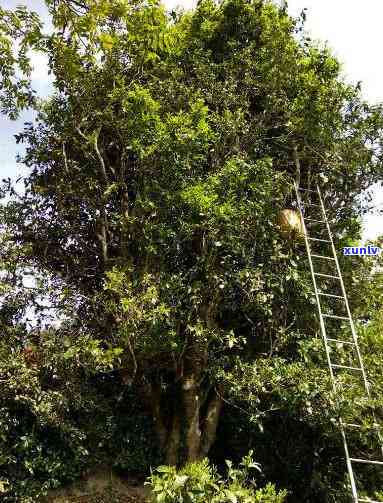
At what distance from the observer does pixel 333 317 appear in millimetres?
7465

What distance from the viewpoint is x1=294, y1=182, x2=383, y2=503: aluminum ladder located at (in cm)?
664

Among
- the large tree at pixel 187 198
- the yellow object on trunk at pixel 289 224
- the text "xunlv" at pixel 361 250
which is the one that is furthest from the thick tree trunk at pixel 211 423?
the text "xunlv" at pixel 361 250

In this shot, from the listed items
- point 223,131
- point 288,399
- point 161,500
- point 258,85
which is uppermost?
point 258,85

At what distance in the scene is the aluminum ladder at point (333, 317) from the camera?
261 inches

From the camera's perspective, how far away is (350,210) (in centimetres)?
907

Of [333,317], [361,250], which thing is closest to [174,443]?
[333,317]

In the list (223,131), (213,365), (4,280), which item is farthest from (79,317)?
Answer: (223,131)

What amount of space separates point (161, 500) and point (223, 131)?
5492mm

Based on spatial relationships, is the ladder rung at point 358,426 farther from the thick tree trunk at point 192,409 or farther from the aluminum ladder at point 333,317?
the thick tree trunk at point 192,409

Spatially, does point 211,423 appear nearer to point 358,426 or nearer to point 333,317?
point 358,426

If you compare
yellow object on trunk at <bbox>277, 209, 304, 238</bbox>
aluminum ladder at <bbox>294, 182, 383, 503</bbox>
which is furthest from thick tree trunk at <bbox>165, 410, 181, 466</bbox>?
yellow object on trunk at <bbox>277, 209, 304, 238</bbox>

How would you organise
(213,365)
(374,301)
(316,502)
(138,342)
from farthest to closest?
(374,301) → (316,502) → (213,365) → (138,342)

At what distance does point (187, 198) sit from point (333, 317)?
2.56 metres

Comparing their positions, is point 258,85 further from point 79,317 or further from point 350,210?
point 79,317
